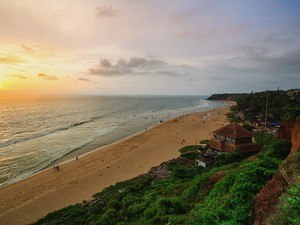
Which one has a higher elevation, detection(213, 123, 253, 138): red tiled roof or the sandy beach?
detection(213, 123, 253, 138): red tiled roof

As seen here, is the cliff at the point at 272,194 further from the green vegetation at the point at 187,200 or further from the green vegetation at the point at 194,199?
the green vegetation at the point at 187,200

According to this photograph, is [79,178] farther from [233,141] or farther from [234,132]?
[234,132]

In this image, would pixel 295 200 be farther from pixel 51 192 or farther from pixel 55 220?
pixel 51 192

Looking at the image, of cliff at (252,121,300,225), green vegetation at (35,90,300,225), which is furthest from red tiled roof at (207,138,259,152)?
cliff at (252,121,300,225)

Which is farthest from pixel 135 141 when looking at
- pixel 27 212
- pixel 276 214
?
pixel 276 214

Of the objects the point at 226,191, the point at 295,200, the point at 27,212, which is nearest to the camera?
the point at 295,200

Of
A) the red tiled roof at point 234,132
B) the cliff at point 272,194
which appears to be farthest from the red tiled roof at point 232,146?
the cliff at point 272,194

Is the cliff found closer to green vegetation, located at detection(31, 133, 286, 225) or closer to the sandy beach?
green vegetation, located at detection(31, 133, 286, 225)
